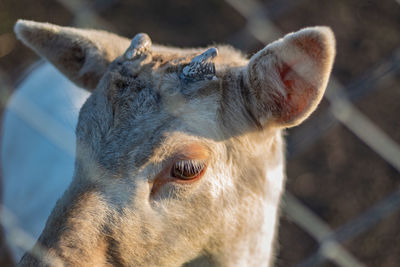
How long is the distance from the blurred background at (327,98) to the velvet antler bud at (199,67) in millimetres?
2025

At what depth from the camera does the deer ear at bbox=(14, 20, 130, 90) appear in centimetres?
229

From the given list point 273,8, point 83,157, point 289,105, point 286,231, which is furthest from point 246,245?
point 273,8

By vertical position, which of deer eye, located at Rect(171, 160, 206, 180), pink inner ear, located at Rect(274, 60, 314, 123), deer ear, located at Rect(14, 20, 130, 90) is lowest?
deer eye, located at Rect(171, 160, 206, 180)

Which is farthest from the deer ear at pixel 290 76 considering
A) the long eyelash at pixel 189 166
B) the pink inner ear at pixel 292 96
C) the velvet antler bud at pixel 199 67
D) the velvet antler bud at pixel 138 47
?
the velvet antler bud at pixel 138 47

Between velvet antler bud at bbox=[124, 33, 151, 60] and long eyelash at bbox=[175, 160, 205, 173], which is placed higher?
velvet antler bud at bbox=[124, 33, 151, 60]

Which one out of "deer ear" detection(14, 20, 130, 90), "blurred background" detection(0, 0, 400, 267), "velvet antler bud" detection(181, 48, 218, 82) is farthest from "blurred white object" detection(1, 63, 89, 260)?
"velvet antler bud" detection(181, 48, 218, 82)

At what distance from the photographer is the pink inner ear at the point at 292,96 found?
74.7 inches

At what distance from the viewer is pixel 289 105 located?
197cm

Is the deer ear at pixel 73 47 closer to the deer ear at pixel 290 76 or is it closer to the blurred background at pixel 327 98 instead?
the deer ear at pixel 290 76

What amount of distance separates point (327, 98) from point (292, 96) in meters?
2.69

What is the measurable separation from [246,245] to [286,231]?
6.65 feet

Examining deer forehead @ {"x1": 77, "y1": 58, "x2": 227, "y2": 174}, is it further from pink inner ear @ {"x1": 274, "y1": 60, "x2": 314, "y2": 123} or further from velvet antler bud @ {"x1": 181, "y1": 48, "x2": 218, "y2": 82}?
pink inner ear @ {"x1": 274, "y1": 60, "x2": 314, "y2": 123}

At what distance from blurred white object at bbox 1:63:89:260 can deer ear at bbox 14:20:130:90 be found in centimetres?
31

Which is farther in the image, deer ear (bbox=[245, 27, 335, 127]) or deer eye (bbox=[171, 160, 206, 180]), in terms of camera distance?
deer eye (bbox=[171, 160, 206, 180])
